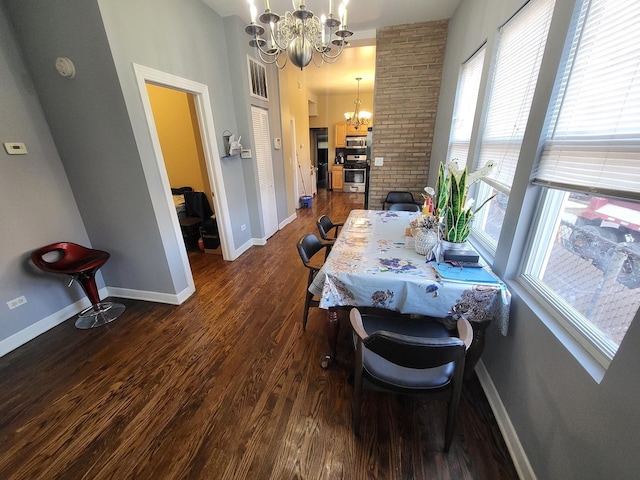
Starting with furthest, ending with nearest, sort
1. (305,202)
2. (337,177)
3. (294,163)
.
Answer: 1. (337,177)
2. (305,202)
3. (294,163)

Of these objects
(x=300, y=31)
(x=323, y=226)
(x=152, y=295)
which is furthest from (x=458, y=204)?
(x=152, y=295)

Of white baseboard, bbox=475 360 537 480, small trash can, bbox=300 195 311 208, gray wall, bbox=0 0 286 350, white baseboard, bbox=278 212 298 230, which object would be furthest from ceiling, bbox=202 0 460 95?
white baseboard, bbox=475 360 537 480

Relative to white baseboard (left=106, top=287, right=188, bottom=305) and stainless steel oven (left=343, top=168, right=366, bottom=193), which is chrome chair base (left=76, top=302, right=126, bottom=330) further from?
stainless steel oven (left=343, top=168, right=366, bottom=193)

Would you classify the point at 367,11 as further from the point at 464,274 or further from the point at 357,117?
the point at 357,117

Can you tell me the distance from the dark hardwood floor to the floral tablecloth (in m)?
0.53

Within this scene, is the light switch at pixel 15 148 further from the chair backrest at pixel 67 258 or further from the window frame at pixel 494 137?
the window frame at pixel 494 137

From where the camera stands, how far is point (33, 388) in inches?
64.2

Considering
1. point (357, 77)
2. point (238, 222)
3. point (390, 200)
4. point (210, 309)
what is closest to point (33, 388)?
point (210, 309)

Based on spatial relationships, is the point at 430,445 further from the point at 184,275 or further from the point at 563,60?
the point at 184,275

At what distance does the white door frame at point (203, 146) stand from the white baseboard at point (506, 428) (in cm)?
273

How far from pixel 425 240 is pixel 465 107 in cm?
190

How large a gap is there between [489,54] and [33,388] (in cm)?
405

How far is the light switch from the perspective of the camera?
1.82 meters

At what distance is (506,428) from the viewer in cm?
126
